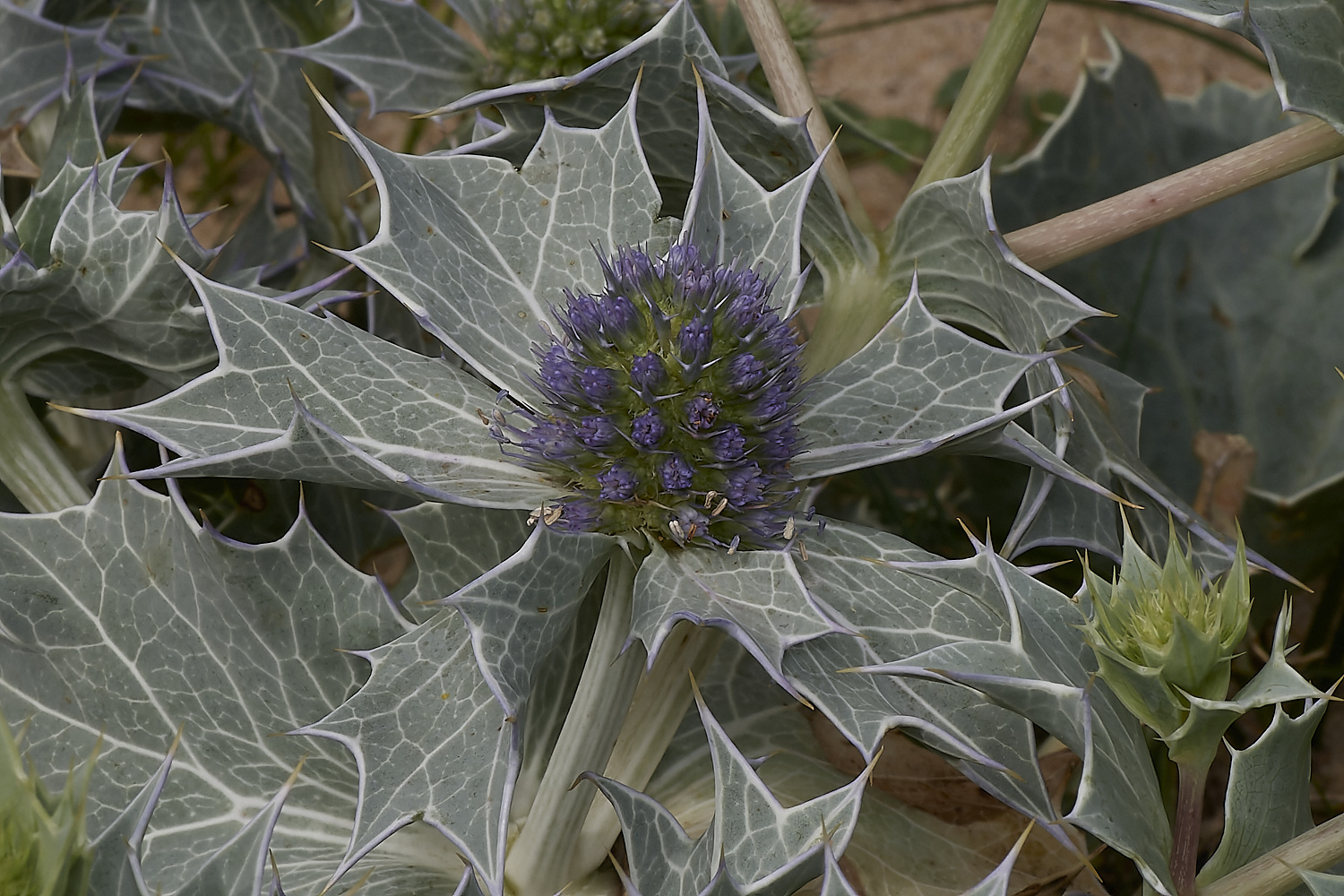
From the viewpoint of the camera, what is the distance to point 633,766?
979 millimetres

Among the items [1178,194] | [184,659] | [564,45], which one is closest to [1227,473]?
[1178,194]

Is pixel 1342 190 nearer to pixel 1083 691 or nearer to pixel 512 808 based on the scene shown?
pixel 1083 691

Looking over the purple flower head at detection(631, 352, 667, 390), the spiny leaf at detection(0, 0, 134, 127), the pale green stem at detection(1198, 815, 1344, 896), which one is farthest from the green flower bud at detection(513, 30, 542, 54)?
the pale green stem at detection(1198, 815, 1344, 896)

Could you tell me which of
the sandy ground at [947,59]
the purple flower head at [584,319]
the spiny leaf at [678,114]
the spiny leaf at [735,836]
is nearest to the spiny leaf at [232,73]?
the spiny leaf at [678,114]

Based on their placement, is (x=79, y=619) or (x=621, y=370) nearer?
(x=621, y=370)

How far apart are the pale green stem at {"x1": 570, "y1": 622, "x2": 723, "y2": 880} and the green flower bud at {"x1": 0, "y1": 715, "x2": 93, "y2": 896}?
0.48 meters

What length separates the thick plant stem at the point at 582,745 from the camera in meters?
0.83

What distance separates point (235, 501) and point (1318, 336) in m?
1.36

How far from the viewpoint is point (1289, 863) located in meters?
0.77

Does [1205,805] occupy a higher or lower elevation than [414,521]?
lower

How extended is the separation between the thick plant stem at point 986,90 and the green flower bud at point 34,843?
861 mm

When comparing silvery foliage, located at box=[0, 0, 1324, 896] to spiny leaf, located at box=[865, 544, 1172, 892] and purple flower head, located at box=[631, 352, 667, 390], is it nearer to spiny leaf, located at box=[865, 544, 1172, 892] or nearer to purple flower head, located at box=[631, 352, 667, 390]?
spiny leaf, located at box=[865, 544, 1172, 892]

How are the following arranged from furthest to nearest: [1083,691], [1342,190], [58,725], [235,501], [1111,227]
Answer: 1. [1342,190]
2. [235,501]
3. [1111,227]
4. [58,725]
5. [1083,691]

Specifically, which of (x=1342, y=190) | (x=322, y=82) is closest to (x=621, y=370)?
(x=322, y=82)
